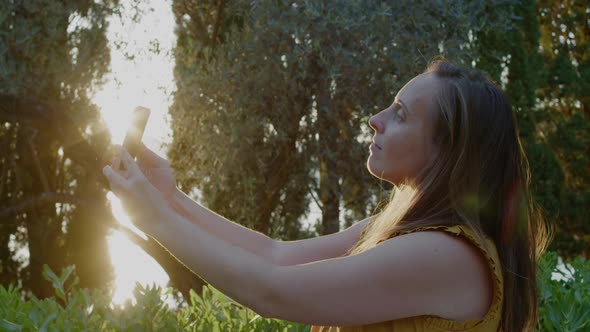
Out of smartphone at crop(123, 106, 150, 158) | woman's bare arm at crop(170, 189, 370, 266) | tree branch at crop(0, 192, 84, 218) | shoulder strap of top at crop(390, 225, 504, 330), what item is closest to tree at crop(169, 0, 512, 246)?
tree branch at crop(0, 192, 84, 218)

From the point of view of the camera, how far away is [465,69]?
1945 millimetres

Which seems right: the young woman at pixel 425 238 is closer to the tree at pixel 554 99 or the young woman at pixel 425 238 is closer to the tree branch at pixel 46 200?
the tree branch at pixel 46 200

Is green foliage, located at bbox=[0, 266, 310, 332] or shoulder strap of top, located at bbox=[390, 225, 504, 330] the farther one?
green foliage, located at bbox=[0, 266, 310, 332]

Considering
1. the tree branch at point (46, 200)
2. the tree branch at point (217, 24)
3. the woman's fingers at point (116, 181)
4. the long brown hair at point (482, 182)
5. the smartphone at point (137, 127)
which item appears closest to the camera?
the woman's fingers at point (116, 181)

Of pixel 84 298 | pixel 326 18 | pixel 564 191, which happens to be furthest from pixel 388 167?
pixel 564 191

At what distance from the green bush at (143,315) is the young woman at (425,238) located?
1.02 metres

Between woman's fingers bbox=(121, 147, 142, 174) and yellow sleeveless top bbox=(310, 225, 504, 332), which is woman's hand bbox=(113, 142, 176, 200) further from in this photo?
yellow sleeveless top bbox=(310, 225, 504, 332)

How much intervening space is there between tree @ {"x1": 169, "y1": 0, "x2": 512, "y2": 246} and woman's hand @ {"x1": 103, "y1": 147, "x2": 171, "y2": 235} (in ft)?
24.0


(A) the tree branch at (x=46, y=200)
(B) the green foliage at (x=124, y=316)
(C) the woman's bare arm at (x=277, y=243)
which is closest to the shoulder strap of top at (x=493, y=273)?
(C) the woman's bare arm at (x=277, y=243)

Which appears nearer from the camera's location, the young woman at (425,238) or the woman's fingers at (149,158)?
the young woman at (425,238)

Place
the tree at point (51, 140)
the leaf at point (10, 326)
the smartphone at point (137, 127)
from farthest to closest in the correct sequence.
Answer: the tree at point (51, 140), the leaf at point (10, 326), the smartphone at point (137, 127)

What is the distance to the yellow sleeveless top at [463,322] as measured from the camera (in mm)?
1649

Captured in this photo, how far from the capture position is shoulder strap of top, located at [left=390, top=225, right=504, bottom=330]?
5.42 feet

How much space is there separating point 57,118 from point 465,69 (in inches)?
356
